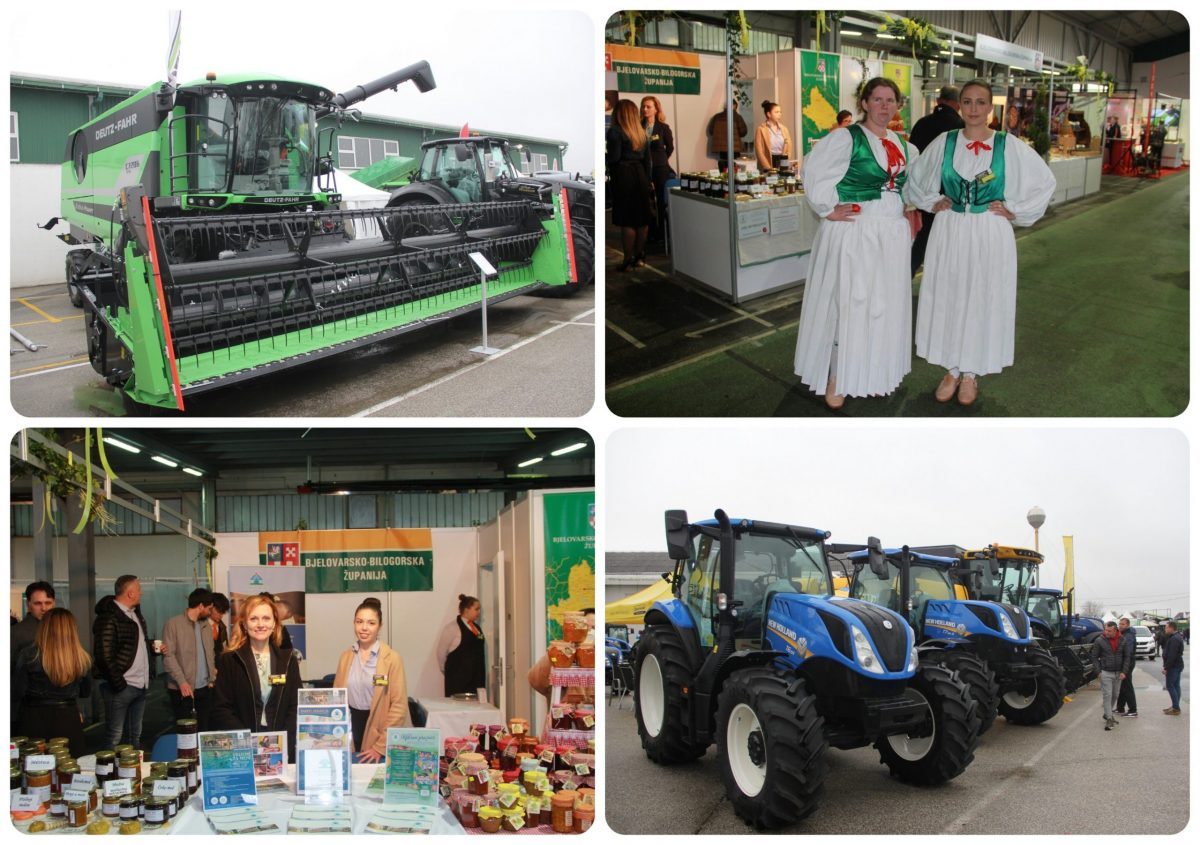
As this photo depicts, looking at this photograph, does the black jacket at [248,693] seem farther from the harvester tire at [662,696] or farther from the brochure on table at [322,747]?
the harvester tire at [662,696]

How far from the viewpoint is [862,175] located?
322 centimetres

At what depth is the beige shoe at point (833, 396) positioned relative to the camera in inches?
141

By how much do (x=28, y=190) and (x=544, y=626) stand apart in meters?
2.74

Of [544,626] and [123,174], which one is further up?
[123,174]

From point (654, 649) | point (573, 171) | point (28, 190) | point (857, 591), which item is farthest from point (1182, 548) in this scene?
point (28, 190)

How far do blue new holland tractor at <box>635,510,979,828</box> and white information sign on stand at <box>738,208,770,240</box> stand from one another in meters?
2.30

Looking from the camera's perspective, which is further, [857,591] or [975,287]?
[857,591]

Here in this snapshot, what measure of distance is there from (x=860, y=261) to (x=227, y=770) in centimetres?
270

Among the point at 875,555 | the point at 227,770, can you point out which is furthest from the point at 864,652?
the point at 227,770

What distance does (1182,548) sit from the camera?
10.3 ft

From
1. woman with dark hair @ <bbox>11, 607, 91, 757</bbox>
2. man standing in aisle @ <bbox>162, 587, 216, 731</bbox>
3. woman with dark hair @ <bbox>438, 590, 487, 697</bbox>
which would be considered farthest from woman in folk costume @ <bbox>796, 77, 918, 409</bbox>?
man standing in aisle @ <bbox>162, 587, 216, 731</bbox>

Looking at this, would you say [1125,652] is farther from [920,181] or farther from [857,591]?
[920,181]

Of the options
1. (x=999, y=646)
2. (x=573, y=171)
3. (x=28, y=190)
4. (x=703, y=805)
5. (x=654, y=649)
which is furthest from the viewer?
(x=573, y=171)

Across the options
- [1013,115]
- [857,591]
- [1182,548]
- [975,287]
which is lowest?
[857,591]
